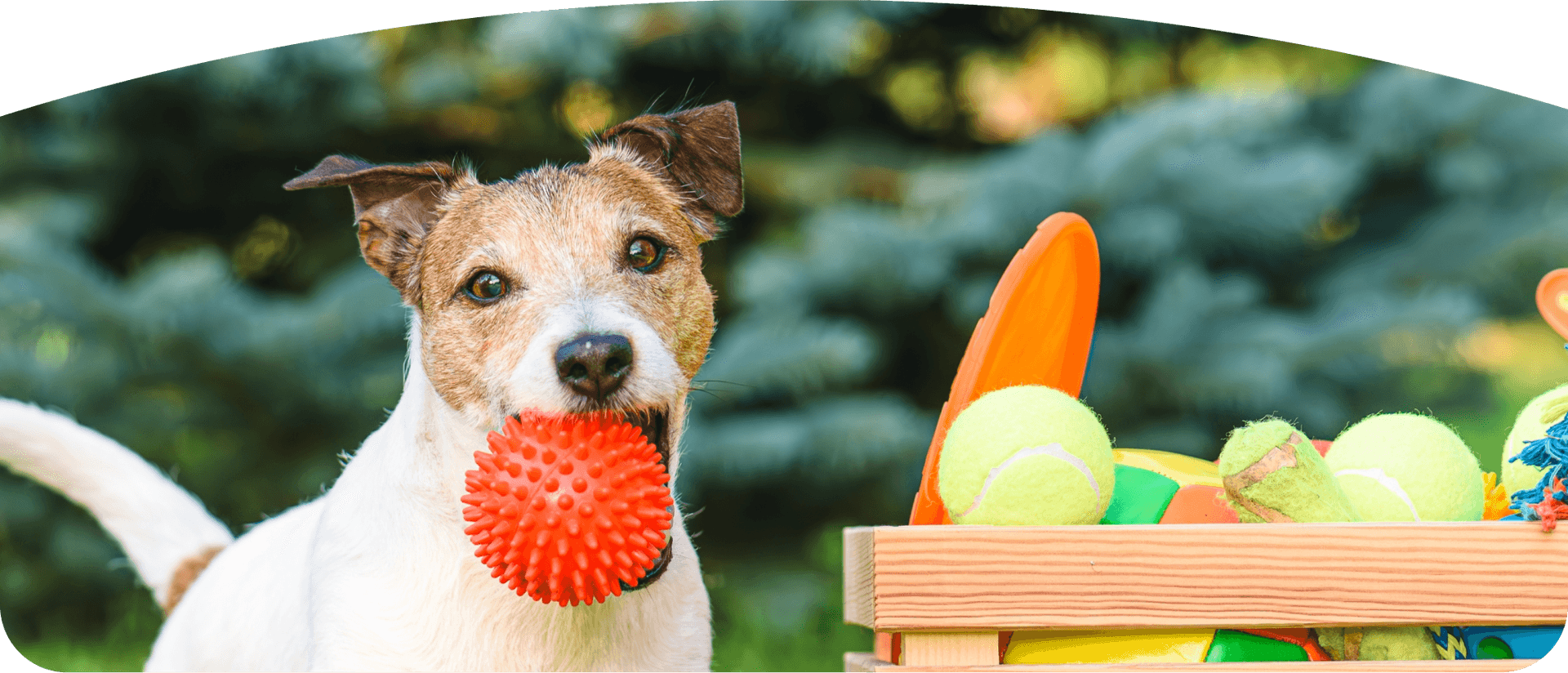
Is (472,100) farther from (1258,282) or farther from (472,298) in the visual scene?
(1258,282)

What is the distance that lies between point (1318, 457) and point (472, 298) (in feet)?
3.50

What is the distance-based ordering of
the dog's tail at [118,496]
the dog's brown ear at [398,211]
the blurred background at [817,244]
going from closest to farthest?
the dog's brown ear at [398,211] → the dog's tail at [118,496] → the blurred background at [817,244]

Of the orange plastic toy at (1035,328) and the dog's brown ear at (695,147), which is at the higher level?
the dog's brown ear at (695,147)

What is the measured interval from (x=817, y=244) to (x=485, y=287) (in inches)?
41.1

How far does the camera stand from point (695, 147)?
4.85 feet

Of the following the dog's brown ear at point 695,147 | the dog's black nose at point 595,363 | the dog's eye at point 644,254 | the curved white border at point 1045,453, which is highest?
the dog's brown ear at point 695,147

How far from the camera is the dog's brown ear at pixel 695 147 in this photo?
1471 mm

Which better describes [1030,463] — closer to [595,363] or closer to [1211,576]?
[1211,576]

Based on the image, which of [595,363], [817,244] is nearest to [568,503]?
[595,363]

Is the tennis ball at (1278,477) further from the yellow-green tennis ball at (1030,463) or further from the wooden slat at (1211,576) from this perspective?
the yellow-green tennis ball at (1030,463)

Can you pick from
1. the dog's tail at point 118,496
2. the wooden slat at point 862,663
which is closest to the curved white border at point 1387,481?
the wooden slat at point 862,663

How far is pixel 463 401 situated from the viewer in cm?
133

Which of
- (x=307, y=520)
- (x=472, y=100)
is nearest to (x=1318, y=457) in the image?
(x=307, y=520)

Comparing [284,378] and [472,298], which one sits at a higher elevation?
[284,378]
